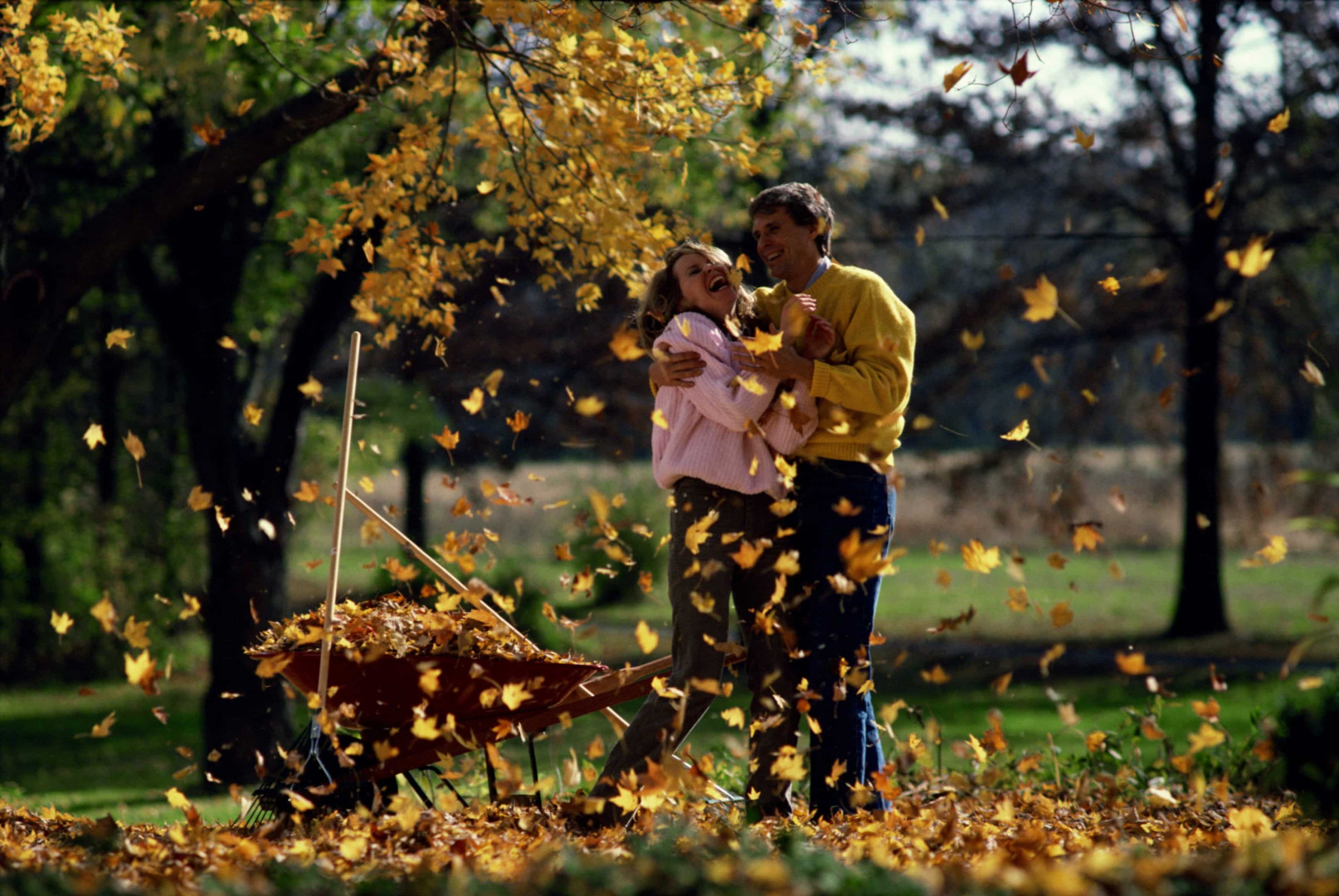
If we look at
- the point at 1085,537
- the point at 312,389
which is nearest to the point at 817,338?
the point at 1085,537

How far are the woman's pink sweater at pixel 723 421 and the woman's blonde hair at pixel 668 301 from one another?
111 millimetres

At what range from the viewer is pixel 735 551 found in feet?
12.7

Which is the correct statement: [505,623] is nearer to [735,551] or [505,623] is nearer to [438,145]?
[735,551]

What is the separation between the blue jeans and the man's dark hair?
702 mm

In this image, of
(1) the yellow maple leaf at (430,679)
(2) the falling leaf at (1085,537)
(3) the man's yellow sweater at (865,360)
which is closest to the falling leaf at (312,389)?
(1) the yellow maple leaf at (430,679)

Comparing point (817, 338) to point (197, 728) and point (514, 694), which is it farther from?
point (197, 728)

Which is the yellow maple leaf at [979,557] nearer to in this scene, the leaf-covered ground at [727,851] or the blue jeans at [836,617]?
the blue jeans at [836,617]

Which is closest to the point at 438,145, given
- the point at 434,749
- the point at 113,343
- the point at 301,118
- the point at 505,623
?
the point at 301,118

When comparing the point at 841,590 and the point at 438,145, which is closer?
the point at 841,590

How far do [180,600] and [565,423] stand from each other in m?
4.78

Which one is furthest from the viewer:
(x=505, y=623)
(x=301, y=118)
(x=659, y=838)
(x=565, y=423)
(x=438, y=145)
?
(x=565, y=423)

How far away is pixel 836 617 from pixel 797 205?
3.98 ft

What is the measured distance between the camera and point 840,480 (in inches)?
153

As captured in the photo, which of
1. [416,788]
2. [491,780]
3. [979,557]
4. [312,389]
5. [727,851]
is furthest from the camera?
[312,389]
